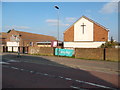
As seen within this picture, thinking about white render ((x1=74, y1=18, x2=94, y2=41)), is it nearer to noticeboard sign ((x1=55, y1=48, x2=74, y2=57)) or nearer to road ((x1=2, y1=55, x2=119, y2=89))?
A: noticeboard sign ((x1=55, y1=48, x2=74, y2=57))

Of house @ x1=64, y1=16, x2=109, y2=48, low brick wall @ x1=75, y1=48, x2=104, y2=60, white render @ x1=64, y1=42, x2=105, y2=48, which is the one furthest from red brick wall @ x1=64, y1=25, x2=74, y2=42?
low brick wall @ x1=75, y1=48, x2=104, y2=60

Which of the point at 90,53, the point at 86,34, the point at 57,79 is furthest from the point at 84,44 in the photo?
the point at 57,79

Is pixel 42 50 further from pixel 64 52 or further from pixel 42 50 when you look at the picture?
pixel 64 52

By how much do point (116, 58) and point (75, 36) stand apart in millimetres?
18501

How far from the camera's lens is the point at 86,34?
34.7 m

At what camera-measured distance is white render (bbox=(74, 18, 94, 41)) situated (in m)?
34.5

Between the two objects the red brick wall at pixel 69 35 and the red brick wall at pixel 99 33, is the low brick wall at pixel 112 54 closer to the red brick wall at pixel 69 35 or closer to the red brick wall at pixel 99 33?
the red brick wall at pixel 99 33

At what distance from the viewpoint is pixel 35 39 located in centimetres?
5650

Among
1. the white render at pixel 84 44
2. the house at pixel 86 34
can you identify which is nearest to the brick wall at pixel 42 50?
the house at pixel 86 34

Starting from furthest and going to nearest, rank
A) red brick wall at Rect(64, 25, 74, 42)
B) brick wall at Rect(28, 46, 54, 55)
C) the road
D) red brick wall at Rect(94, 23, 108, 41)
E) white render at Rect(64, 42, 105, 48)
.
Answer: red brick wall at Rect(64, 25, 74, 42)
red brick wall at Rect(94, 23, 108, 41)
white render at Rect(64, 42, 105, 48)
brick wall at Rect(28, 46, 54, 55)
the road

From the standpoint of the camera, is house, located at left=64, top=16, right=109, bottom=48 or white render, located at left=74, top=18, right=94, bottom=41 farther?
white render, located at left=74, top=18, right=94, bottom=41

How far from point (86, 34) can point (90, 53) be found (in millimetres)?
14456

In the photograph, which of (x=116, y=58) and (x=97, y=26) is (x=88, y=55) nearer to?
(x=116, y=58)

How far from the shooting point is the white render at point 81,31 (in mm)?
34500
